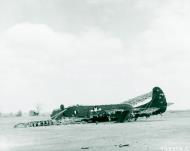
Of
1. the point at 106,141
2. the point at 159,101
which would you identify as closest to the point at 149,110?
the point at 159,101

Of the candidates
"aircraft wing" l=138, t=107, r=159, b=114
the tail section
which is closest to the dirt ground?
"aircraft wing" l=138, t=107, r=159, b=114

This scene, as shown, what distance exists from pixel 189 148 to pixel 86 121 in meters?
64.0

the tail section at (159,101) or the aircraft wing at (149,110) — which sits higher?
the tail section at (159,101)

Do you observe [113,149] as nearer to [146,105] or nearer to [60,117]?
[146,105]

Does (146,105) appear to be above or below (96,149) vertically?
above

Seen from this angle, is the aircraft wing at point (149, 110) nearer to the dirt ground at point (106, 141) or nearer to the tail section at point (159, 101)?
the tail section at point (159, 101)

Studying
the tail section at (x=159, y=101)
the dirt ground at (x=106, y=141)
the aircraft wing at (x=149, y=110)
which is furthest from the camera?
the tail section at (x=159, y=101)

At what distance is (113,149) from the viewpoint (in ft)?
98.9

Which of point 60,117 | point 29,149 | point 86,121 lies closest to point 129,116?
point 86,121

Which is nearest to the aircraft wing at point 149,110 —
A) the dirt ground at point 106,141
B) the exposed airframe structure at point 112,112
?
the exposed airframe structure at point 112,112

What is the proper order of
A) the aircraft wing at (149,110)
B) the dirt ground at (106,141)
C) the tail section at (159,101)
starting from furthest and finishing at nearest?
the tail section at (159,101) < the aircraft wing at (149,110) < the dirt ground at (106,141)

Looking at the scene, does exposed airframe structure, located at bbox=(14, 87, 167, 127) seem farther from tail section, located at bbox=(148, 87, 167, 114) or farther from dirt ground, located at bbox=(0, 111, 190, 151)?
dirt ground, located at bbox=(0, 111, 190, 151)

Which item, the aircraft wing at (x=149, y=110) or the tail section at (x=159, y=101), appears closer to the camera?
the aircraft wing at (x=149, y=110)

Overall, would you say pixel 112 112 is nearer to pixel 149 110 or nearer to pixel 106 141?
pixel 149 110
